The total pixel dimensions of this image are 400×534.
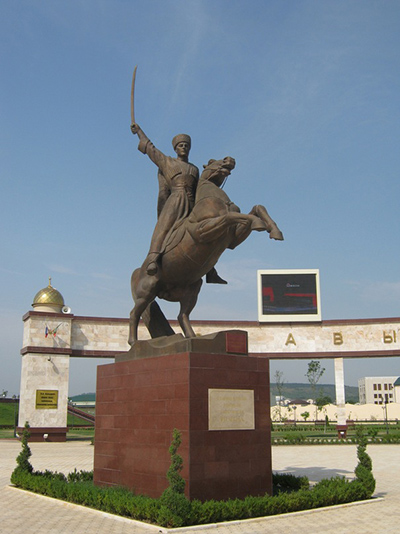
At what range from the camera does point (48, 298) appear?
26672mm

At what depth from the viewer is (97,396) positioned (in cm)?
1018

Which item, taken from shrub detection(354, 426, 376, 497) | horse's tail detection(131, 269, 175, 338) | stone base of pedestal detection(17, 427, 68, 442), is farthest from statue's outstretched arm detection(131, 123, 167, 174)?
stone base of pedestal detection(17, 427, 68, 442)

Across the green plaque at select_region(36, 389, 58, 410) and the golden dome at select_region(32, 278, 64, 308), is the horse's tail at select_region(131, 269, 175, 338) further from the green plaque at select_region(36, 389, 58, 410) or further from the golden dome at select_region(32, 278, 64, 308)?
the golden dome at select_region(32, 278, 64, 308)

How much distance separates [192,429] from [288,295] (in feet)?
71.7

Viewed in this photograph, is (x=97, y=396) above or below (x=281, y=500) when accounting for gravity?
above

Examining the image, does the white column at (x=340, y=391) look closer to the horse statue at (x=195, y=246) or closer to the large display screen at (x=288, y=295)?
the large display screen at (x=288, y=295)

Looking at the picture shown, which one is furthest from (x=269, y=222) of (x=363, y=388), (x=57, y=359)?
(x=363, y=388)

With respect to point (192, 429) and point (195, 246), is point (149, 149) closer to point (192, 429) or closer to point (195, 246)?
point (195, 246)

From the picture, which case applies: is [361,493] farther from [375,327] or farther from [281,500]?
[375,327]

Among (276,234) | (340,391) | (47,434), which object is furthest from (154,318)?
(340,391)

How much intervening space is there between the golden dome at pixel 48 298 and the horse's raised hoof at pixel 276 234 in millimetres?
20526

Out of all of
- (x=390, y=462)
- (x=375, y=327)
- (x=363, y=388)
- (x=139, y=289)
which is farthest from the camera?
(x=363, y=388)

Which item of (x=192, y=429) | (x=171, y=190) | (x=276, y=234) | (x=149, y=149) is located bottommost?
(x=192, y=429)

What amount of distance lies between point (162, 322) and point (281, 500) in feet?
13.1
